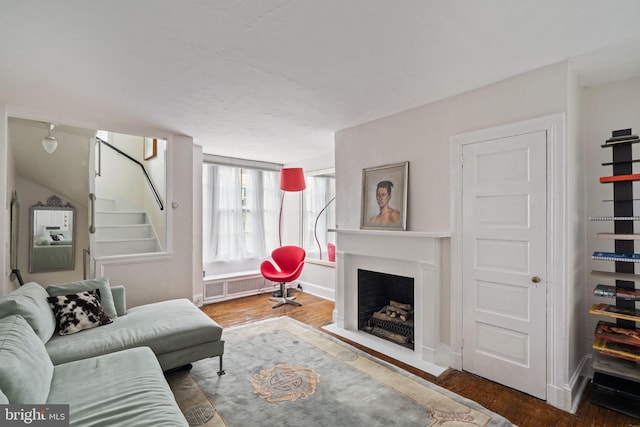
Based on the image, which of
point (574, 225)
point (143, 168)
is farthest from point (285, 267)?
point (574, 225)

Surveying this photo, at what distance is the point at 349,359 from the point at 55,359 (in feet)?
7.62

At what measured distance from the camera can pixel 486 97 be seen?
2.61 metres

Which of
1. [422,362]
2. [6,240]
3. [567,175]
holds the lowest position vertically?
[422,362]

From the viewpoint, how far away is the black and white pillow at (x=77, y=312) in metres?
2.50

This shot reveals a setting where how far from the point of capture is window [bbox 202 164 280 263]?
544 cm

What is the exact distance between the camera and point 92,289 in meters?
2.87

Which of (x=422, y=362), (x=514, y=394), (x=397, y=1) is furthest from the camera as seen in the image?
(x=422, y=362)

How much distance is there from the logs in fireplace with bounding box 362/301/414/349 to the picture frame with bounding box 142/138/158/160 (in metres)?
3.89

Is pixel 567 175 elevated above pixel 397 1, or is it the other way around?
pixel 397 1

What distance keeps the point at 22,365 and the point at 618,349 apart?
369 centimetres

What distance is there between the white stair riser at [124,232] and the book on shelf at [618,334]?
5267mm

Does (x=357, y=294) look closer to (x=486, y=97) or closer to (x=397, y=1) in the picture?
(x=486, y=97)

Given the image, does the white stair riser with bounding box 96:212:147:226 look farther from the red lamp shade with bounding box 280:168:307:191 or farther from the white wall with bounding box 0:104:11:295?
the red lamp shade with bounding box 280:168:307:191

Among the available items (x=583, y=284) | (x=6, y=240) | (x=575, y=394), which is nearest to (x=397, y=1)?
(x=583, y=284)
